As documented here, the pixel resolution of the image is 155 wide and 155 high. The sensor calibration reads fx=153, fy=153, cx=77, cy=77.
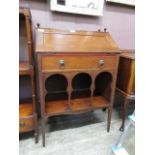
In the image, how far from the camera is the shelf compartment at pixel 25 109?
4.62 feet

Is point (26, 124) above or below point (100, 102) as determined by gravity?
below

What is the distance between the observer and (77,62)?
4.36ft

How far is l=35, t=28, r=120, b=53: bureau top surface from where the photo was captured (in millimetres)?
1268

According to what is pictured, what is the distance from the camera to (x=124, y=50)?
2039 mm

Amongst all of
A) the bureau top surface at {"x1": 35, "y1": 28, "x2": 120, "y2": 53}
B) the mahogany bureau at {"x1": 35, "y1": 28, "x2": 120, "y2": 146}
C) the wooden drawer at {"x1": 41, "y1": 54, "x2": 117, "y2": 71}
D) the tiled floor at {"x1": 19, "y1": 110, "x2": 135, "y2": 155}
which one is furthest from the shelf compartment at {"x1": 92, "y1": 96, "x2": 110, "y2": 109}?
the bureau top surface at {"x1": 35, "y1": 28, "x2": 120, "y2": 53}

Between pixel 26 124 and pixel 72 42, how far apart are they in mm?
864

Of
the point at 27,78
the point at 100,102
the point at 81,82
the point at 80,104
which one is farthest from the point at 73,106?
the point at 27,78

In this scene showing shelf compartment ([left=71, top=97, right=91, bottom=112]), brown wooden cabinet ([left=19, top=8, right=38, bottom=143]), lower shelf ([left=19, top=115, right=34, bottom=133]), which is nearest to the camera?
brown wooden cabinet ([left=19, top=8, right=38, bottom=143])

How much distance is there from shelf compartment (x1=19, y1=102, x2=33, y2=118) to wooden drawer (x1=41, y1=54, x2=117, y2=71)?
1.55ft

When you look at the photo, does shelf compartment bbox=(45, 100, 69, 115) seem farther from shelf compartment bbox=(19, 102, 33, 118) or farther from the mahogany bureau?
shelf compartment bbox=(19, 102, 33, 118)

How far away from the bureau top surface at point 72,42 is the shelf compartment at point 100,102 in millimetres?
570

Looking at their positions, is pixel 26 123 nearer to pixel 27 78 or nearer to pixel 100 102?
pixel 27 78

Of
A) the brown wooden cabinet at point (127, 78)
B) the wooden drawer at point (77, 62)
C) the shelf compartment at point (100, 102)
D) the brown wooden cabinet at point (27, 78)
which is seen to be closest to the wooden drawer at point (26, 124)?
the brown wooden cabinet at point (27, 78)
